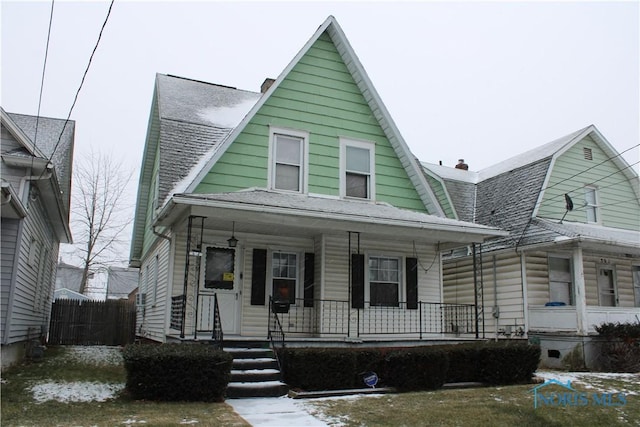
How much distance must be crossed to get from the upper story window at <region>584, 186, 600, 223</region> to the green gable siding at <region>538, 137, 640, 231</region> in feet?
0.46

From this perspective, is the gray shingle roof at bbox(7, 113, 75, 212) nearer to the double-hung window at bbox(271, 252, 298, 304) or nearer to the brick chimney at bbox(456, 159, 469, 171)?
the double-hung window at bbox(271, 252, 298, 304)

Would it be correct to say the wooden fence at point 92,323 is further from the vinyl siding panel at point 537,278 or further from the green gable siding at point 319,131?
the vinyl siding panel at point 537,278

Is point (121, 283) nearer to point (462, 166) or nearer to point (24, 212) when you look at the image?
point (462, 166)

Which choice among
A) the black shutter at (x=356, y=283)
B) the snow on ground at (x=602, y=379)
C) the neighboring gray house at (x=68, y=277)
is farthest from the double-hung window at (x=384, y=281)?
the neighboring gray house at (x=68, y=277)

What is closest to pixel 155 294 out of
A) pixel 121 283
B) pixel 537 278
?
pixel 537 278

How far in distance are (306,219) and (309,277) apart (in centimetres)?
237

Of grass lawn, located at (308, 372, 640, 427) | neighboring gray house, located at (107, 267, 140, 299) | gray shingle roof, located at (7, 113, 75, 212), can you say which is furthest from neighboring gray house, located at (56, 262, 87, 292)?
grass lawn, located at (308, 372, 640, 427)

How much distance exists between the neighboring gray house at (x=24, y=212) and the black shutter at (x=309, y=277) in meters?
5.82

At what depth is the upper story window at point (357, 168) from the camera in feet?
45.9

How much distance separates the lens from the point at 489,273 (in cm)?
1723

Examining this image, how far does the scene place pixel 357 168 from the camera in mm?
14125

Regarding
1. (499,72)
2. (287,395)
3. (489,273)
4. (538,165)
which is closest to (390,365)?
(287,395)

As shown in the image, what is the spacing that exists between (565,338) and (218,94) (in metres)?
12.2

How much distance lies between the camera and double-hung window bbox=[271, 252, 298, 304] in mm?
13016
